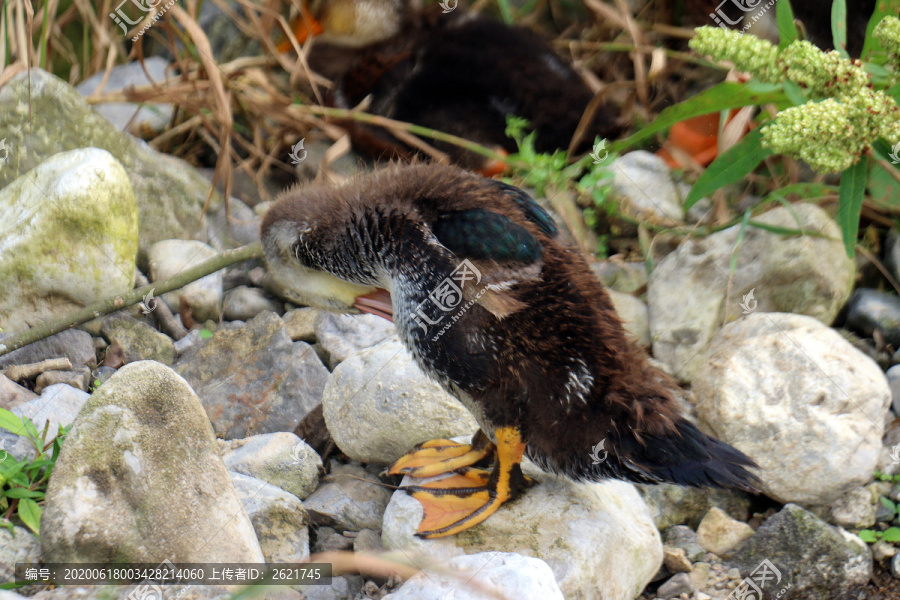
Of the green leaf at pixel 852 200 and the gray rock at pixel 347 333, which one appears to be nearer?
the green leaf at pixel 852 200

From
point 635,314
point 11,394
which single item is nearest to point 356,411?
point 11,394

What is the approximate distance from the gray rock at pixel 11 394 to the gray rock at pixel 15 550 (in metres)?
0.61

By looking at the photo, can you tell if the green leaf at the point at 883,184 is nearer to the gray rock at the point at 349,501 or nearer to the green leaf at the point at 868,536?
the green leaf at the point at 868,536

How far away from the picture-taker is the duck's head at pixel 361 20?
4.70 m

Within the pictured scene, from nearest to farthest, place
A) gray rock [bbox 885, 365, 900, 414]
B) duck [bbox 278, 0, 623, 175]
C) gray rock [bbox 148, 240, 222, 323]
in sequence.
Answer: gray rock [bbox 885, 365, 900, 414] → gray rock [bbox 148, 240, 222, 323] → duck [bbox 278, 0, 623, 175]

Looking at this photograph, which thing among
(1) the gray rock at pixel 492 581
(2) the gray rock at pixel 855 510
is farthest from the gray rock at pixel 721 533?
(1) the gray rock at pixel 492 581

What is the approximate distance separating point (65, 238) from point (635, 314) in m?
2.39

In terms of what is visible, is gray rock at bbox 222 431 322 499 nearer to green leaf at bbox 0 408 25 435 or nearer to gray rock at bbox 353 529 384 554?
gray rock at bbox 353 529 384 554

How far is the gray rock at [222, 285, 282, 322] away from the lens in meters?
3.71

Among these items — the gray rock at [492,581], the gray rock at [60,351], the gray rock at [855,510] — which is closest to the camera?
the gray rock at [492,581]

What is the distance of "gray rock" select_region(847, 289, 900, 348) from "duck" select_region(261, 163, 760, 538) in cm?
132

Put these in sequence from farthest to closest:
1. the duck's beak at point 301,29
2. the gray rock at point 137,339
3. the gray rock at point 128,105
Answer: the duck's beak at point 301,29, the gray rock at point 128,105, the gray rock at point 137,339

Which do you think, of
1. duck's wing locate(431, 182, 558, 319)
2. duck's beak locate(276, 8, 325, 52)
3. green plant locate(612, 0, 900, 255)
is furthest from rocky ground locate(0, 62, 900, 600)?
duck's beak locate(276, 8, 325, 52)

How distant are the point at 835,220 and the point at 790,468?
1.31m
